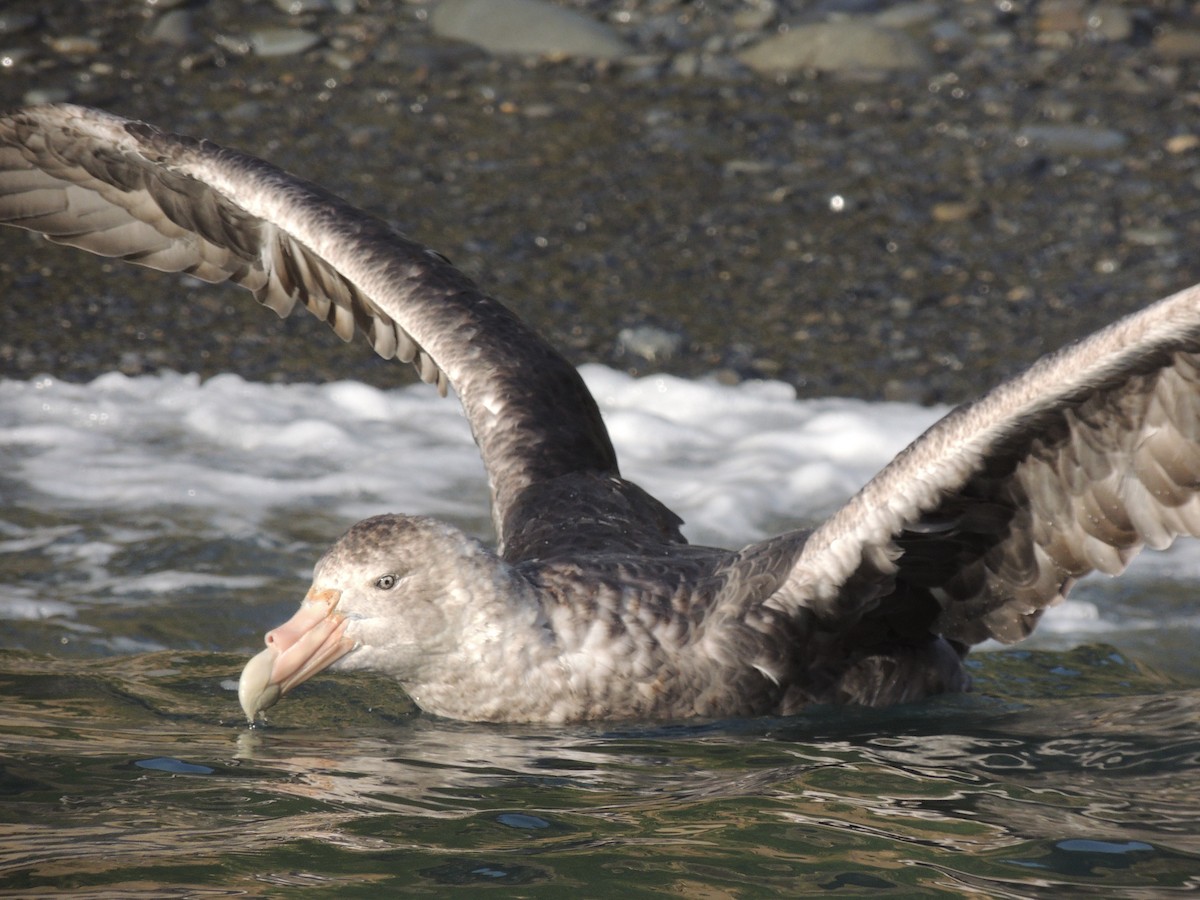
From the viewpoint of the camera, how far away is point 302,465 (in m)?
8.16

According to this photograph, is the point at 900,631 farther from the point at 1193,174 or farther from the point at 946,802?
the point at 1193,174

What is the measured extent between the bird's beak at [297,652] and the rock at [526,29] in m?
8.11

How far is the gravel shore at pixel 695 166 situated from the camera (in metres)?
9.81

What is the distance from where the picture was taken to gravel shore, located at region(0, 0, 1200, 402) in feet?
32.2

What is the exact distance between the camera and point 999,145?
11656mm

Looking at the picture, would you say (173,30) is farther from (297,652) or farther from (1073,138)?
(297,652)

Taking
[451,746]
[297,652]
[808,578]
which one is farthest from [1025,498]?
[297,652]

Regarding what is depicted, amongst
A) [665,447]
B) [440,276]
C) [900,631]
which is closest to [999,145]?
[665,447]

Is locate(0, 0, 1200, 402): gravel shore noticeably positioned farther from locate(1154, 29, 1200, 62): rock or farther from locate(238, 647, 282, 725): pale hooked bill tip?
locate(238, 647, 282, 725): pale hooked bill tip

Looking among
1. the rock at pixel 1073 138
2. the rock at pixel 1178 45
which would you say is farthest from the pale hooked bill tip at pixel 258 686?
the rock at pixel 1178 45

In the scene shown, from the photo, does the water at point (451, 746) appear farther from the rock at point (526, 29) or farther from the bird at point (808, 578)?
the rock at point (526, 29)

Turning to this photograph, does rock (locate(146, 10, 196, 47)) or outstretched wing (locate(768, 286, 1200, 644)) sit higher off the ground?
rock (locate(146, 10, 196, 47))

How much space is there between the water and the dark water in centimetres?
1

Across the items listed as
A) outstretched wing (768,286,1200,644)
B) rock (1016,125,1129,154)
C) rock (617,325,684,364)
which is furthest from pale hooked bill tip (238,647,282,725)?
rock (1016,125,1129,154)
